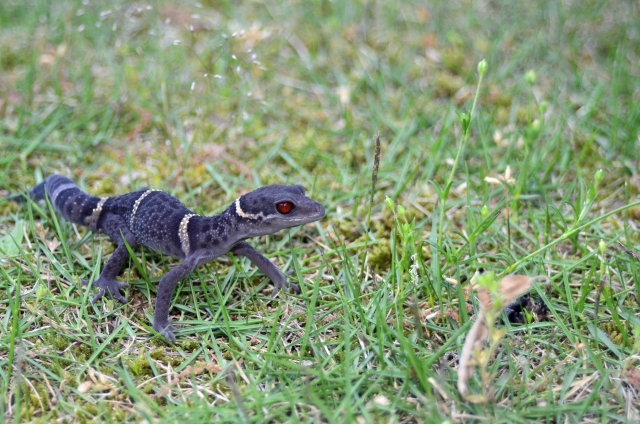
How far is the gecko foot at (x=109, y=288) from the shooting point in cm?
494

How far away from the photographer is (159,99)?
25.0 ft

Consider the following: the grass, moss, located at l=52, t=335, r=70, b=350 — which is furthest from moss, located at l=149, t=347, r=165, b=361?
moss, located at l=52, t=335, r=70, b=350

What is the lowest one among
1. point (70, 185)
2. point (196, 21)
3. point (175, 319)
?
point (175, 319)

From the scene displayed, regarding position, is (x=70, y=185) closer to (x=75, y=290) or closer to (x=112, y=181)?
(x=112, y=181)

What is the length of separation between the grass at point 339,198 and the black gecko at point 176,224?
181mm

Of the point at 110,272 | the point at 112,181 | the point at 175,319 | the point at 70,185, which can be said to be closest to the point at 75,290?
the point at 110,272

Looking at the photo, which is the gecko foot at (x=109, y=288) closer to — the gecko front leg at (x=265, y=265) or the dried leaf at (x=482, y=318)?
the gecko front leg at (x=265, y=265)

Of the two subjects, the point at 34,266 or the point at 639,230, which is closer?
the point at 34,266

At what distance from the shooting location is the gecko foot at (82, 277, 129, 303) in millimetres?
4941

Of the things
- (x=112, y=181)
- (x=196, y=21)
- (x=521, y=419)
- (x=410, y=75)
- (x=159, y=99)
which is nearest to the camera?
(x=521, y=419)

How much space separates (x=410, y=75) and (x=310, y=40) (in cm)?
162

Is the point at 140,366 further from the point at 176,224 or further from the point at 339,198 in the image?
the point at 339,198

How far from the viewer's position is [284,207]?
486 cm

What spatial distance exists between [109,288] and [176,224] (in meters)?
0.78
